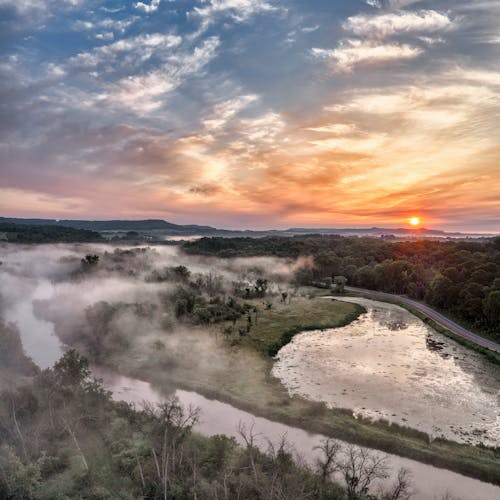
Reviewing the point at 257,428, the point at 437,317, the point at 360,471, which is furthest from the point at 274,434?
the point at 437,317

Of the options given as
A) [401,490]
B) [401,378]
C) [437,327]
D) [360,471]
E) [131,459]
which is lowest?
[131,459]

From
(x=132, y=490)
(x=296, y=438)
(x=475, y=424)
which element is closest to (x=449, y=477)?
(x=475, y=424)

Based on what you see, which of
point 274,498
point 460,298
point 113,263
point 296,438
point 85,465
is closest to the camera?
point 274,498

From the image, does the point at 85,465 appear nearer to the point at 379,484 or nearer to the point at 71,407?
the point at 71,407

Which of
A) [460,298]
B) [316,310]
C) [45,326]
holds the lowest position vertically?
[45,326]

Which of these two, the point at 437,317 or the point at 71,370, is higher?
the point at 437,317

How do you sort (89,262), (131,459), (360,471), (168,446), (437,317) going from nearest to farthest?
(360,471)
(131,459)
(168,446)
(437,317)
(89,262)

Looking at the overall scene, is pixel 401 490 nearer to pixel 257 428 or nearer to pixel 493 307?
pixel 257 428

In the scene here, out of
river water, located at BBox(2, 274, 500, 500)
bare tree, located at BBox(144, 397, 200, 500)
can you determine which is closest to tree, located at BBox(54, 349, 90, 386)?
river water, located at BBox(2, 274, 500, 500)
